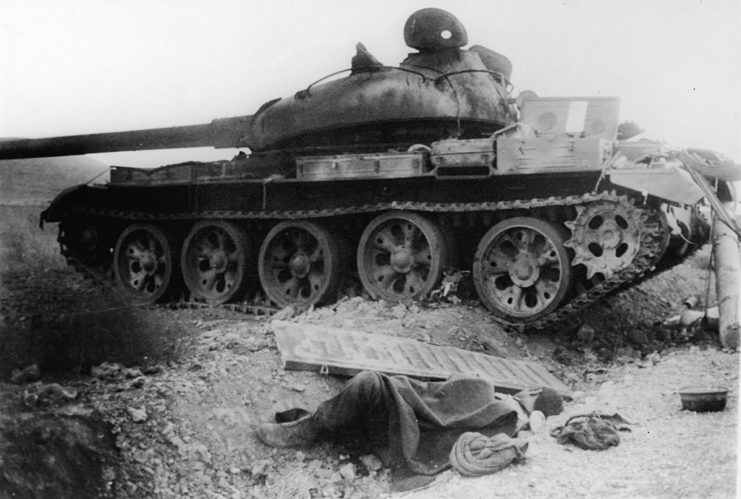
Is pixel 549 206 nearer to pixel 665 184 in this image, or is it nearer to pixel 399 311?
pixel 665 184

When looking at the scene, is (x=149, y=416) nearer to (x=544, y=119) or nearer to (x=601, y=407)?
(x=601, y=407)

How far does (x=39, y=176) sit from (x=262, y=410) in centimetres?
1425

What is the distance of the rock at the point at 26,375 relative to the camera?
6.68 meters

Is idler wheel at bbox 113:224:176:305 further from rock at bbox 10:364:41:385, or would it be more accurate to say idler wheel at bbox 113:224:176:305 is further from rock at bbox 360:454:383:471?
rock at bbox 360:454:383:471

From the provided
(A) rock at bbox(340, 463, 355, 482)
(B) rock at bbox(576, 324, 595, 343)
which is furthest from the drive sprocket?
(A) rock at bbox(340, 463, 355, 482)

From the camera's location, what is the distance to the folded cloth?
4.70m

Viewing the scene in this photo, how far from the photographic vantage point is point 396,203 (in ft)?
29.4

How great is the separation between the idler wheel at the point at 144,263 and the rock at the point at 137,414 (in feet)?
17.8

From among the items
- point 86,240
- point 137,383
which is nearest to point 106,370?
point 137,383

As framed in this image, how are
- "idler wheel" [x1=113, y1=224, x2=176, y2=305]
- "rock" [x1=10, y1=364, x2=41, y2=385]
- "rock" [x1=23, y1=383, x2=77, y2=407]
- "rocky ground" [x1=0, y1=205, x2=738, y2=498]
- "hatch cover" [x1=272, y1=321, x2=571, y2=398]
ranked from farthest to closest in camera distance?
"idler wheel" [x1=113, y1=224, x2=176, y2=305] → "rock" [x1=10, y1=364, x2=41, y2=385] → "hatch cover" [x1=272, y1=321, x2=571, y2=398] → "rock" [x1=23, y1=383, x2=77, y2=407] → "rocky ground" [x1=0, y1=205, x2=738, y2=498]

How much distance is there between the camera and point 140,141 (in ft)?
38.0

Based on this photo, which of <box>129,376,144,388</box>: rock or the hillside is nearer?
<box>129,376,144,388</box>: rock

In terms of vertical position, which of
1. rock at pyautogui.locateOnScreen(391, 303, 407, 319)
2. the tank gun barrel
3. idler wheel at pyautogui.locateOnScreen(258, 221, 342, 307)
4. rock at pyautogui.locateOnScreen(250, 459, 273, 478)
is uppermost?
the tank gun barrel

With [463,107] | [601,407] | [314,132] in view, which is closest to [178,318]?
[314,132]
